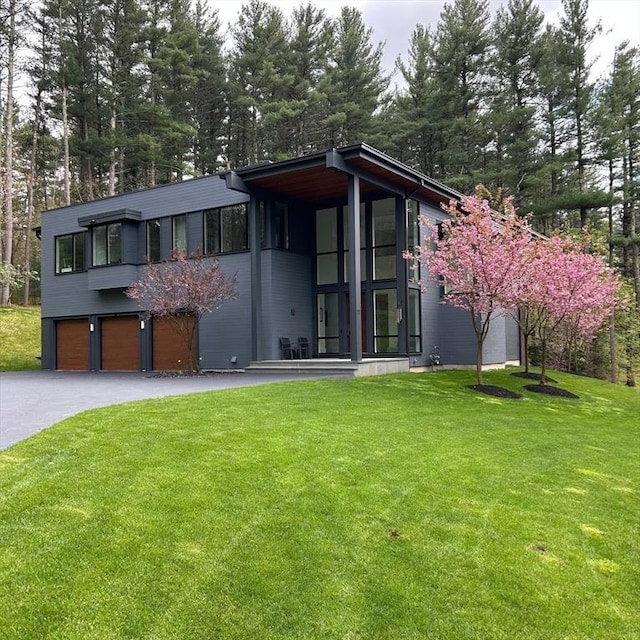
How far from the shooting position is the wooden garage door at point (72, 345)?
19.7 metres

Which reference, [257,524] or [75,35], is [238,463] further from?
[75,35]

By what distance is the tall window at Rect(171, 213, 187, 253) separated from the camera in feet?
57.2

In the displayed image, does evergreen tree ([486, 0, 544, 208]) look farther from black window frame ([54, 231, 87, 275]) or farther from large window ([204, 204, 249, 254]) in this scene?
black window frame ([54, 231, 87, 275])

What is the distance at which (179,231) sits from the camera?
17.6 metres

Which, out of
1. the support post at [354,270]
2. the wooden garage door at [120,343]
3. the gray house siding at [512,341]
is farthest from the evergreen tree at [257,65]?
the support post at [354,270]

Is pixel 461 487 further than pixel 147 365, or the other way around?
pixel 147 365

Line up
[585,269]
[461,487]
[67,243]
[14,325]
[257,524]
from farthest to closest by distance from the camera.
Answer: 1. [14,325]
2. [67,243]
3. [585,269]
4. [461,487]
5. [257,524]

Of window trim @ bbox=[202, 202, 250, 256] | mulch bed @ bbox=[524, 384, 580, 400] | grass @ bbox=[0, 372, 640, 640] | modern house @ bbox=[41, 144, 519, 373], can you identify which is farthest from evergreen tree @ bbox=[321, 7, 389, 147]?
grass @ bbox=[0, 372, 640, 640]

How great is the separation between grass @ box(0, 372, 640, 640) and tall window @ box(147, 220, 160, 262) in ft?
39.3

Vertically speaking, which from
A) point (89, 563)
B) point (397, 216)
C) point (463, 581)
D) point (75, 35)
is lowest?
point (463, 581)

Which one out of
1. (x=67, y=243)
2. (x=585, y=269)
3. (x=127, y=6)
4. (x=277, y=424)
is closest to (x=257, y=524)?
(x=277, y=424)

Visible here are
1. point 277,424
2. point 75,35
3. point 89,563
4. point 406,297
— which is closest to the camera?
point 89,563

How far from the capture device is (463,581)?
11.0ft

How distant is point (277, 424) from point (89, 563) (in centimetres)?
355
